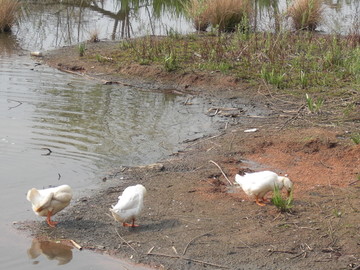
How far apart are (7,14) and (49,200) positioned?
42.3 ft

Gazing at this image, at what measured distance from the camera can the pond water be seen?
6461 millimetres

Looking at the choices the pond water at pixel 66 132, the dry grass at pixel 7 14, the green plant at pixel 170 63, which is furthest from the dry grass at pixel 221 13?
the dry grass at pixel 7 14

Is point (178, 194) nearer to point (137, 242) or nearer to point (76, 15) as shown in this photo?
point (137, 242)

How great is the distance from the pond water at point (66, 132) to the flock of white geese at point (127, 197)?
37 cm

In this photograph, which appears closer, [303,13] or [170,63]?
[170,63]

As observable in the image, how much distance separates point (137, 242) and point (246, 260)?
1.06 m

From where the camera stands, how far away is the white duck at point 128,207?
6.38 metres

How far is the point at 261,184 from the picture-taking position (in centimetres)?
679

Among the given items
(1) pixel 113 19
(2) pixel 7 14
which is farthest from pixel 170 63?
(1) pixel 113 19

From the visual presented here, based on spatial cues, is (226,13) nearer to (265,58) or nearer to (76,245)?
(265,58)

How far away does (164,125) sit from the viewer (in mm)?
10688

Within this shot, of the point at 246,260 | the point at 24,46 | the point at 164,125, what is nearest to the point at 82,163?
the point at 164,125

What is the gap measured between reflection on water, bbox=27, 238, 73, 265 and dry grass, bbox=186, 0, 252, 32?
11.2m

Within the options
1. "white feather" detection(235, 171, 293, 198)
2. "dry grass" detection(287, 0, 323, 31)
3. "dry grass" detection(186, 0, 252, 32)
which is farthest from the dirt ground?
"dry grass" detection(287, 0, 323, 31)
